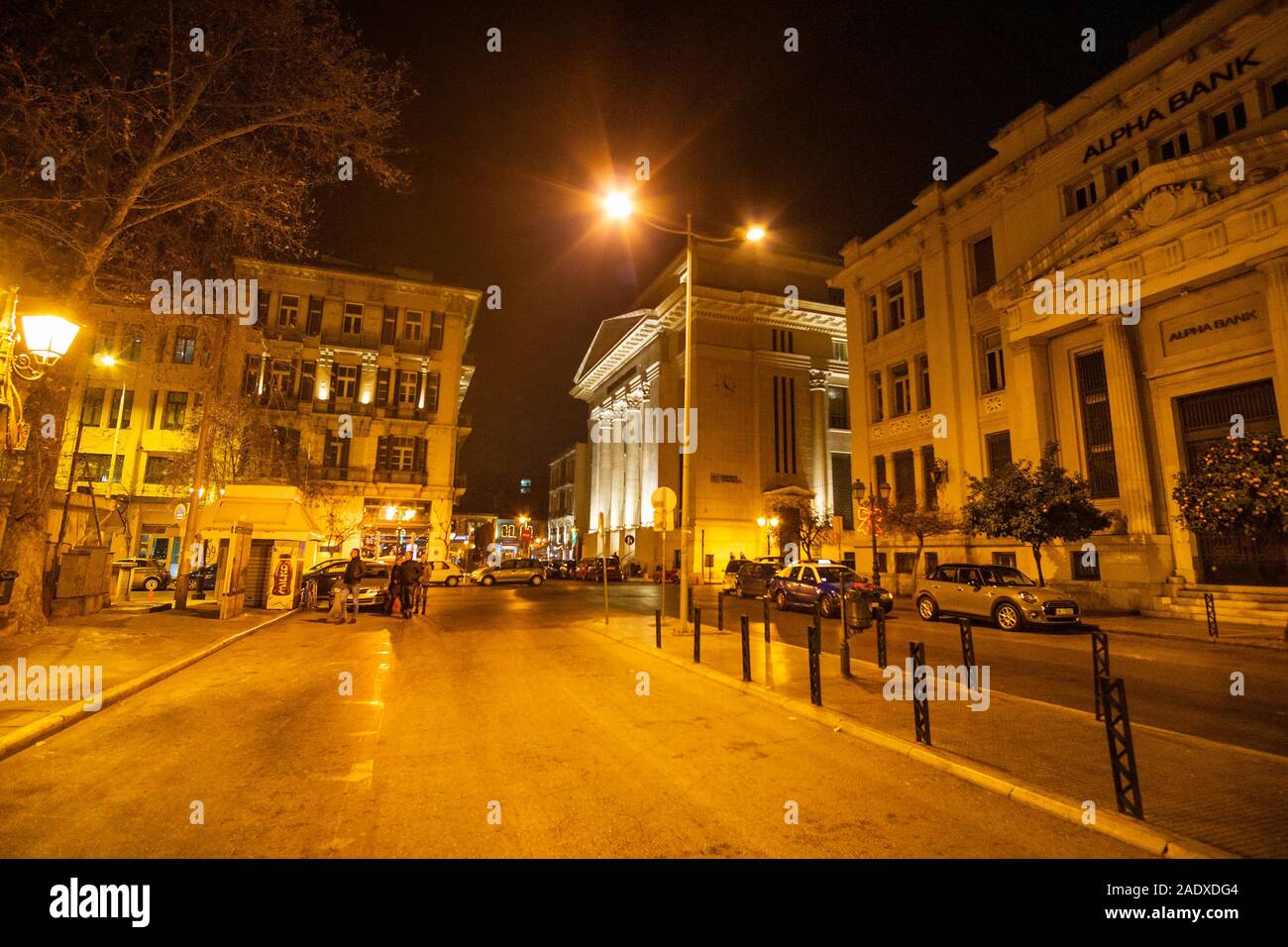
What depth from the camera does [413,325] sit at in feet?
136

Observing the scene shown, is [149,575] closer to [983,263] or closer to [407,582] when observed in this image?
[407,582]

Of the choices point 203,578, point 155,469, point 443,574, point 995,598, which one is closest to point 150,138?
point 203,578

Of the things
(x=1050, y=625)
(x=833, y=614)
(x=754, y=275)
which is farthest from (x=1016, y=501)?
(x=754, y=275)

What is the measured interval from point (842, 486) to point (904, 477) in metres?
22.6

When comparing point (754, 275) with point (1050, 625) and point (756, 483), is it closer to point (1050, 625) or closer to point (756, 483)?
point (756, 483)

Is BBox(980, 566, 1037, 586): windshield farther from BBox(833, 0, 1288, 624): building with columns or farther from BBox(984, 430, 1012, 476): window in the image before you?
BBox(984, 430, 1012, 476): window

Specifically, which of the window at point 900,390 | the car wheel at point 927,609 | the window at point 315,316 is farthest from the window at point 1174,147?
the window at point 315,316

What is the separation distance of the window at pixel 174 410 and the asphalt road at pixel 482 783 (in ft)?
120

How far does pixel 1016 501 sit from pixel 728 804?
60.2ft

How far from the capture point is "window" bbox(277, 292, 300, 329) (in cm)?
3878

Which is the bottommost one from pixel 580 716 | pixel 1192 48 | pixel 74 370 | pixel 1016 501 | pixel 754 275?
pixel 580 716

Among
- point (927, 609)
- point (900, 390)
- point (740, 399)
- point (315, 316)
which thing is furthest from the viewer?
point (740, 399)

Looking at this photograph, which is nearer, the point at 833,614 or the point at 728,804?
the point at 728,804
